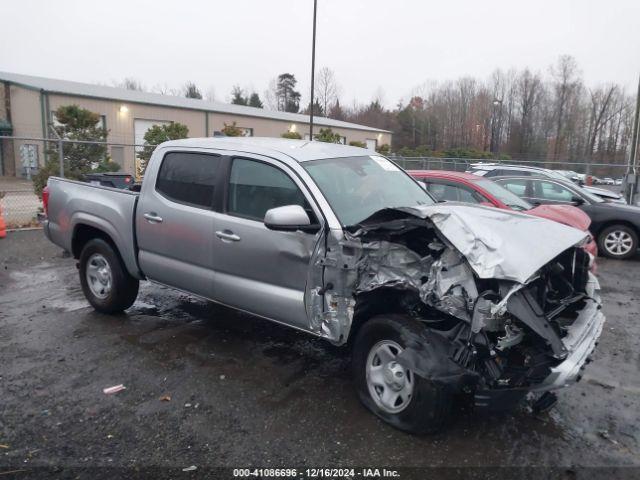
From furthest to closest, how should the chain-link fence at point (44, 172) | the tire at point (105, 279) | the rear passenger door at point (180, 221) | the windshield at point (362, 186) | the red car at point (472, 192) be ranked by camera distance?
the chain-link fence at point (44, 172), the red car at point (472, 192), the tire at point (105, 279), the rear passenger door at point (180, 221), the windshield at point (362, 186)

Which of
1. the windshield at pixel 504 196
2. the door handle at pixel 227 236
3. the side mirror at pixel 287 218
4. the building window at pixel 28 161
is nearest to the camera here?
the side mirror at pixel 287 218

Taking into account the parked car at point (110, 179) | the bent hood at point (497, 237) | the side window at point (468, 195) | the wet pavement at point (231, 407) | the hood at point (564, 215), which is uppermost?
the bent hood at point (497, 237)

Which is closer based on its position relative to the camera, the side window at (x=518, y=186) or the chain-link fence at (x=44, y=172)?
the side window at (x=518, y=186)

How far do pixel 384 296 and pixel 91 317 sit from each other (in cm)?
365

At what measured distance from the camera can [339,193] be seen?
4.05 m

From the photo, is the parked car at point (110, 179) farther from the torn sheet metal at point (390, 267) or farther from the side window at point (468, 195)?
the torn sheet metal at point (390, 267)

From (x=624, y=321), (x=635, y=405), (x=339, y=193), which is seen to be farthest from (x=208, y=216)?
(x=624, y=321)

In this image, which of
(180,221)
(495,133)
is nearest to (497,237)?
(180,221)

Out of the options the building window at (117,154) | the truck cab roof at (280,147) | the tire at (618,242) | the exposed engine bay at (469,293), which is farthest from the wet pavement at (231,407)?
the building window at (117,154)

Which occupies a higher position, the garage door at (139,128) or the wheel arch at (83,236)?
the garage door at (139,128)

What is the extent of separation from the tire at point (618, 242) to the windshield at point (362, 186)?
6.42 m

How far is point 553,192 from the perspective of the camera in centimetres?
1027

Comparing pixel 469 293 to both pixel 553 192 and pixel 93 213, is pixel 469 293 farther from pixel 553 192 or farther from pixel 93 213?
pixel 553 192

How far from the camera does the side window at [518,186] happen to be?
35.0 feet
